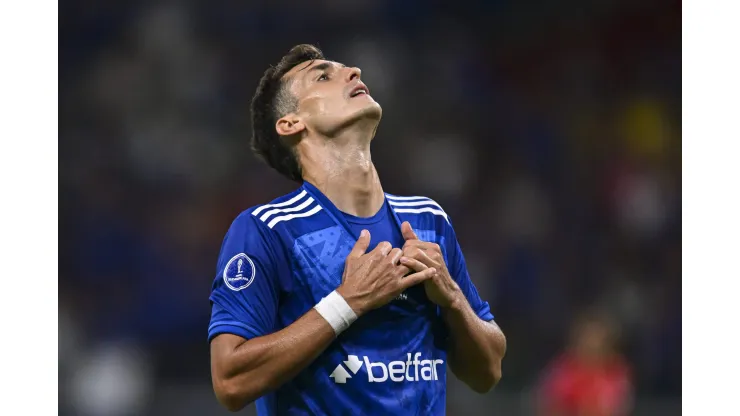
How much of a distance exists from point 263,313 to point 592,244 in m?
6.97

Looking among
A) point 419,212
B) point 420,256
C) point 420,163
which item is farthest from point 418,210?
point 420,163

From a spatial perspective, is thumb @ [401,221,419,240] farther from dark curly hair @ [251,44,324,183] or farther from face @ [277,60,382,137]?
dark curly hair @ [251,44,324,183]

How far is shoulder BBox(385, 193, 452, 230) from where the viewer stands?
3.46 meters

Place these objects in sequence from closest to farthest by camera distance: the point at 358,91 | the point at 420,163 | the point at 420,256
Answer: the point at 420,256, the point at 358,91, the point at 420,163

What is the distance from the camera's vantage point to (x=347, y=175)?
3.38 m

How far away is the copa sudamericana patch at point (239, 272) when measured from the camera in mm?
3010

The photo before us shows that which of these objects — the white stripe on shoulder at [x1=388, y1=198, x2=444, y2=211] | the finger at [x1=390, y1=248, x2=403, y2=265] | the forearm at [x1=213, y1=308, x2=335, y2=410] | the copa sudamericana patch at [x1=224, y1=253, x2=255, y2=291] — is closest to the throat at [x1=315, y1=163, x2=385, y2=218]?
the white stripe on shoulder at [x1=388, y1=198, x2=444, y2=211]

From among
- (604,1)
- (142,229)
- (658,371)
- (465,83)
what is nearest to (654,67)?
(604,1)

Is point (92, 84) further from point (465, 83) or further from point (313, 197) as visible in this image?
point (313, 197)

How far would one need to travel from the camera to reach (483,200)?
31.8 ft

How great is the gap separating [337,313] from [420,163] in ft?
23.2

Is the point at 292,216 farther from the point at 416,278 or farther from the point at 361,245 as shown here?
the point at 416,278

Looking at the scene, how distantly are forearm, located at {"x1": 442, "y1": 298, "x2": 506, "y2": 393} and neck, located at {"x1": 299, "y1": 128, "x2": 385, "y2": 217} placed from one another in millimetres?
534

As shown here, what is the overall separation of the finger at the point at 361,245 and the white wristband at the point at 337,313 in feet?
0.70
